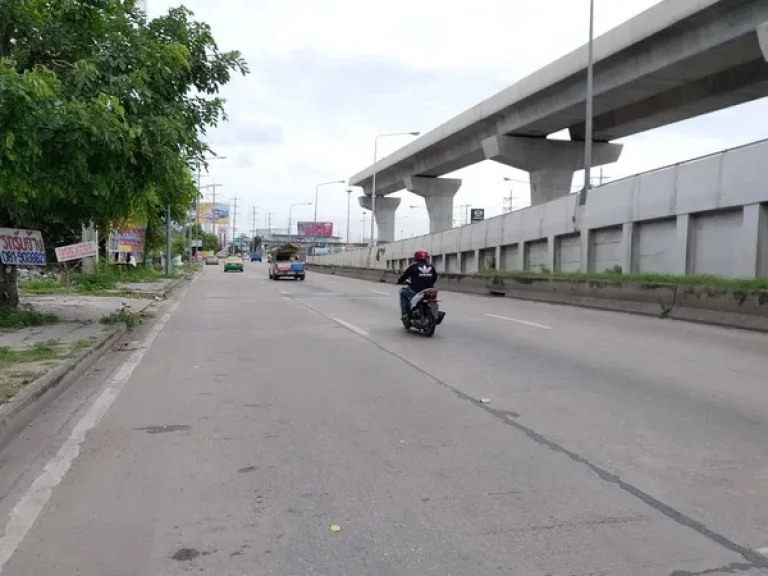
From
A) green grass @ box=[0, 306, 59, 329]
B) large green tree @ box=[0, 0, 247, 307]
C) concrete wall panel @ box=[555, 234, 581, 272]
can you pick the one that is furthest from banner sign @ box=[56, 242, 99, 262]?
concrete wall panel @ box=[555, 234, 581, 272]

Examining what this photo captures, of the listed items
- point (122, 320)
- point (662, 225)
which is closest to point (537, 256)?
point (662, 225)

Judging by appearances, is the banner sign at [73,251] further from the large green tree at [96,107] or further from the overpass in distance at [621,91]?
the overpass in distance at [621,91]

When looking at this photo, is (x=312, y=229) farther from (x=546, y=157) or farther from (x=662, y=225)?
(x=662, y=225)

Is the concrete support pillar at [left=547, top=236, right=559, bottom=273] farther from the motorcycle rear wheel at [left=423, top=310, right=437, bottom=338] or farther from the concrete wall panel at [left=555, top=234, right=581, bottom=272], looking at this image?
the motorcycle rear wheel at [left=423, top=310, right=437, bottom=338]

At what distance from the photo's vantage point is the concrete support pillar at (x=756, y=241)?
1920cm

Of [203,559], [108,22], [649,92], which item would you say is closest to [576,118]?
[649,92]

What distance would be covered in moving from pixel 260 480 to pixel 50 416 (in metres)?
3.34

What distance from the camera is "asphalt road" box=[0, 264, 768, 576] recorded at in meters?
4.03

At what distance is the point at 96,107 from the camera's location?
10.8 metres

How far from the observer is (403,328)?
613 inches

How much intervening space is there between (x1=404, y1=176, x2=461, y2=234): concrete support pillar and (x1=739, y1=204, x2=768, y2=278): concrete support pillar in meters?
37.8

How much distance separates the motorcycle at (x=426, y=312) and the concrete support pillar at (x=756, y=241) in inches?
406

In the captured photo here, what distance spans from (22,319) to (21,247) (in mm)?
1572

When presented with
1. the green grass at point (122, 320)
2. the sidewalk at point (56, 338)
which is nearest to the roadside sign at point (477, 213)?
the sidewalk at point (56, 338)
